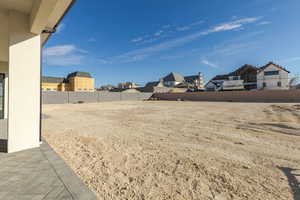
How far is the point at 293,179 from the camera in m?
1.98

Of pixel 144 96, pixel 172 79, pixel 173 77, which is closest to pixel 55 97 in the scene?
pixel 144 96

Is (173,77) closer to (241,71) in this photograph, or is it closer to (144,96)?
(241,71)

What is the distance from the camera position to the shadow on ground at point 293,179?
171 centimetres

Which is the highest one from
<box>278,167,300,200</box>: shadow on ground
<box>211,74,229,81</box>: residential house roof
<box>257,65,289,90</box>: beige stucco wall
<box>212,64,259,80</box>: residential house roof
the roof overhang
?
<box>212,64,259,80</box>: residential house roof

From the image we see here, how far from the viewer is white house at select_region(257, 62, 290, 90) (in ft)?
78.2

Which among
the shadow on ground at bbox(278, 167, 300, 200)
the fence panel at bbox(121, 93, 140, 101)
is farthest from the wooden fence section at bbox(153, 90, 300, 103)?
the shadow on ground at bbox(278, 167, 300, 200)

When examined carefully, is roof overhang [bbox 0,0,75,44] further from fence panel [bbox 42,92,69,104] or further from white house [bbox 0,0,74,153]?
fence panel [bbox 42,92,69,104]

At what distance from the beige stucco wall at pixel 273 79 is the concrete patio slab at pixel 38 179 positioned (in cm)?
3248

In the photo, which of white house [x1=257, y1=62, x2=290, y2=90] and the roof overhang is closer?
the roof overhang

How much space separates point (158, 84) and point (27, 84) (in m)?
37.3

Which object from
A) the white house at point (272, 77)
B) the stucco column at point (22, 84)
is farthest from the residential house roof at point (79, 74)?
the white house at point (272, 77)

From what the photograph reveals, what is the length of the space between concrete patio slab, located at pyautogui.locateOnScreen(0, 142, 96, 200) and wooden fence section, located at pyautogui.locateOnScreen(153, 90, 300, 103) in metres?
22.6

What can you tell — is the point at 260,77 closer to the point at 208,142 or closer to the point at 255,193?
the point at 208,142

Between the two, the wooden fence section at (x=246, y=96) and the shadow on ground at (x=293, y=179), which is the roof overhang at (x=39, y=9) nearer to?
the shadow on ground at (x=293, y=179)
